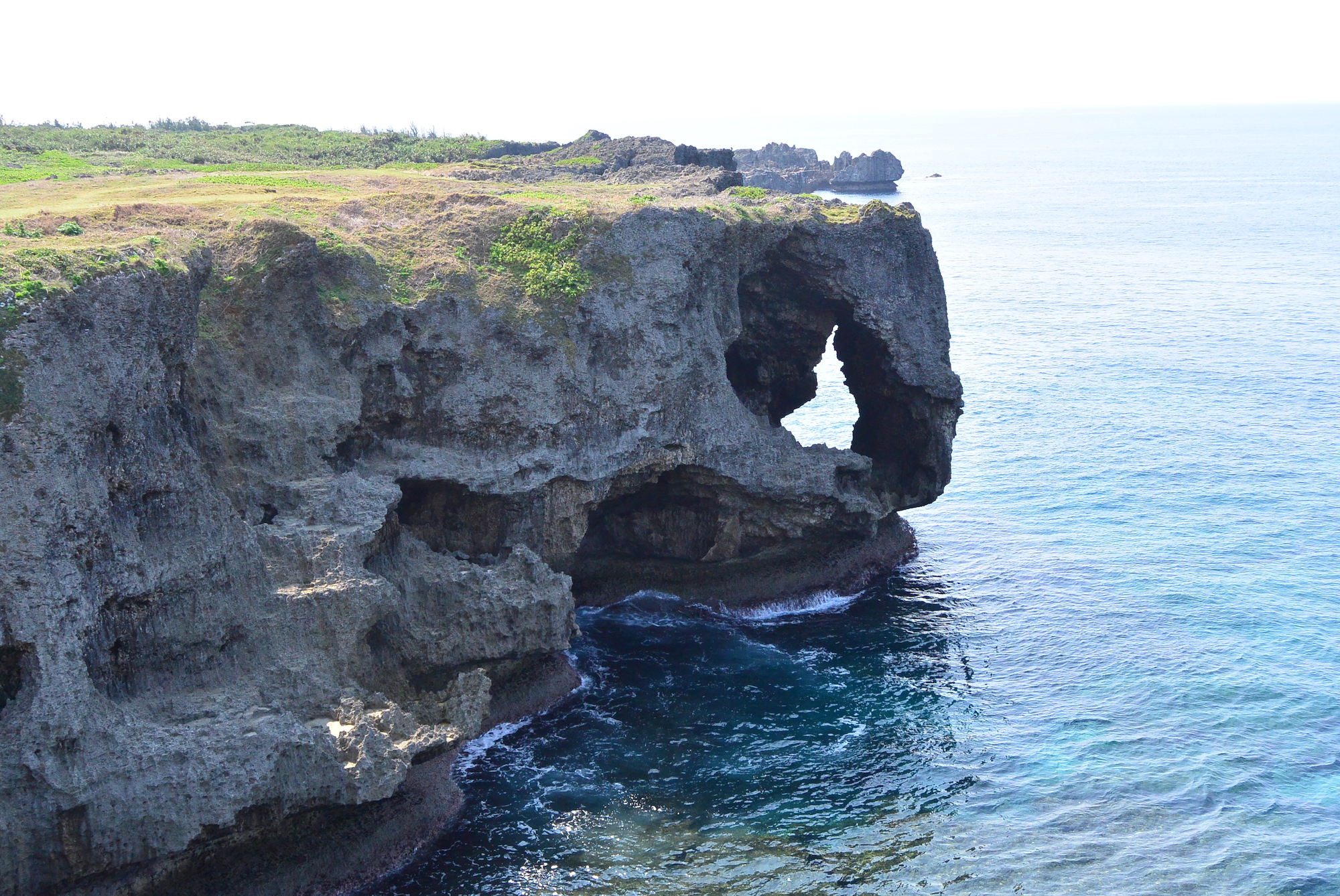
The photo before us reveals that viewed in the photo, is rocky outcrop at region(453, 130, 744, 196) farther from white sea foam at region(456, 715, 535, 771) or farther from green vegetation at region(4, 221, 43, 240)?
green vegetation at region(4, 221, 43, 240)

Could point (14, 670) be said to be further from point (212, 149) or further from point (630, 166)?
point (212, 149)

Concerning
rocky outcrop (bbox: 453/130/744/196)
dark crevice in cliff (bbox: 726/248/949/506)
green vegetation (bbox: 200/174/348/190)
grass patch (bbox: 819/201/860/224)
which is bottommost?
dark crevice in cliff (bbox: 726/248/949/506)

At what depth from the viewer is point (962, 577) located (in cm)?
4944

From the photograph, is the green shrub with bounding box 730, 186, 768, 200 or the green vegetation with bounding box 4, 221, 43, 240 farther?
the green shrub with bounding box 730, 186, 768, 200

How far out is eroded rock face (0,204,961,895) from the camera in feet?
84.3

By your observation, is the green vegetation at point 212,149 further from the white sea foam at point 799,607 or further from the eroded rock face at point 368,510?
the white sea foam at point 799,607

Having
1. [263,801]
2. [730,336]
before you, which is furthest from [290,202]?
[263,801]

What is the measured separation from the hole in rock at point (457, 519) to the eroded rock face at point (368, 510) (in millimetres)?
111

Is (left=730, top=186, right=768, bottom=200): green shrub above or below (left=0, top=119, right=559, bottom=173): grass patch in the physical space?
below

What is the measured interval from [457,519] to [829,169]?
16337 cm

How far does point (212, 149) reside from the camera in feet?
229

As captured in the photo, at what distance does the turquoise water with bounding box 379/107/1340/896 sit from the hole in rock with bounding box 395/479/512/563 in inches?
237

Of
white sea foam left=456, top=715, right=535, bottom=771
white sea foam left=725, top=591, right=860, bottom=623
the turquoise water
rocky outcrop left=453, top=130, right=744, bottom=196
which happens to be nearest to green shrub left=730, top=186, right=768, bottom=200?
rocky outcrop left=453, top=130, right=744, bottom=196

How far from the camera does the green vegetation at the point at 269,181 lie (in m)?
48.9
